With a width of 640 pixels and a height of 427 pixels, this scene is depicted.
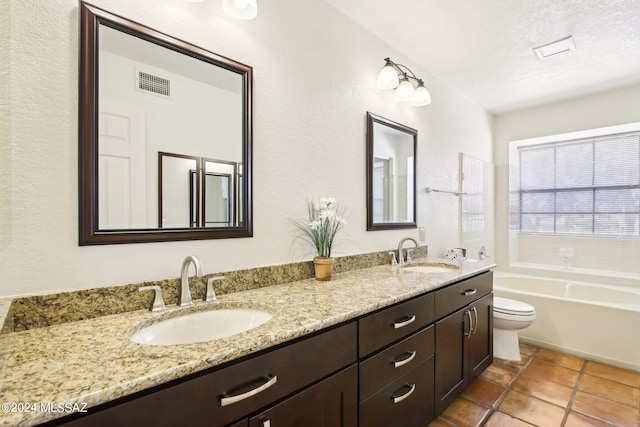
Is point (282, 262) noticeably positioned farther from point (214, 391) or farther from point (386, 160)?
point (386, 160)

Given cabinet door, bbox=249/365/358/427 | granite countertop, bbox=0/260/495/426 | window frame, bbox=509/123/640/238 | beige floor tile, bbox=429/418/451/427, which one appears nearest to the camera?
granite countertop, bbox=0/260/495/426

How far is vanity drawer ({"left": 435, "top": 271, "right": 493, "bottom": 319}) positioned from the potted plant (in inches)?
24.1

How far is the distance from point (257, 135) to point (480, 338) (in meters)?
1.98

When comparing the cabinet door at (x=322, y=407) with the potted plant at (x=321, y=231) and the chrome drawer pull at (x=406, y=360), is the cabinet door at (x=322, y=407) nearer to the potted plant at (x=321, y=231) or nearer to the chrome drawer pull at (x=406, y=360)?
the chrome drawer pull at (x=406, y=360)

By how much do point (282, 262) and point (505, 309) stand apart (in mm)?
1980

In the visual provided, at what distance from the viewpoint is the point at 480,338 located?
84.6 inches

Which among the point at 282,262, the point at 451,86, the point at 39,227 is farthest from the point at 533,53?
the point at 39,227

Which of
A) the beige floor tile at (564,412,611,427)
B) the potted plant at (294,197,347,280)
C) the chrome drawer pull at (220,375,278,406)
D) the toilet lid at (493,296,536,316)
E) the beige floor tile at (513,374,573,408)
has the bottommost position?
the beige floor tile at (513,374,573,408)

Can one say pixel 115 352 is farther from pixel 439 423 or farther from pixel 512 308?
pixel 512 308

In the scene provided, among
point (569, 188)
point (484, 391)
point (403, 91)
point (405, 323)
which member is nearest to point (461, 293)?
point (405, 323)

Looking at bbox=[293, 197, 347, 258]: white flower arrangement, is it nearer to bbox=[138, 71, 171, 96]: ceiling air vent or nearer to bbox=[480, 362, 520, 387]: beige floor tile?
bbox=[138, 71, 171, 96]: ceiling air vent

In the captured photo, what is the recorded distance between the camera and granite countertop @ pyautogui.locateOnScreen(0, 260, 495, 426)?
0.60 metres

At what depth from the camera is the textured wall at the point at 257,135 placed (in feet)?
3.13

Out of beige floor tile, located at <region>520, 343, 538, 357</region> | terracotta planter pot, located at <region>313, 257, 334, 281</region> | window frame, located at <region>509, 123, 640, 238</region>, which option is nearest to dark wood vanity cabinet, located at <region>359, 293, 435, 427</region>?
→ terracotta planter pot, located at <region>313, 257, 334, 281</region>
